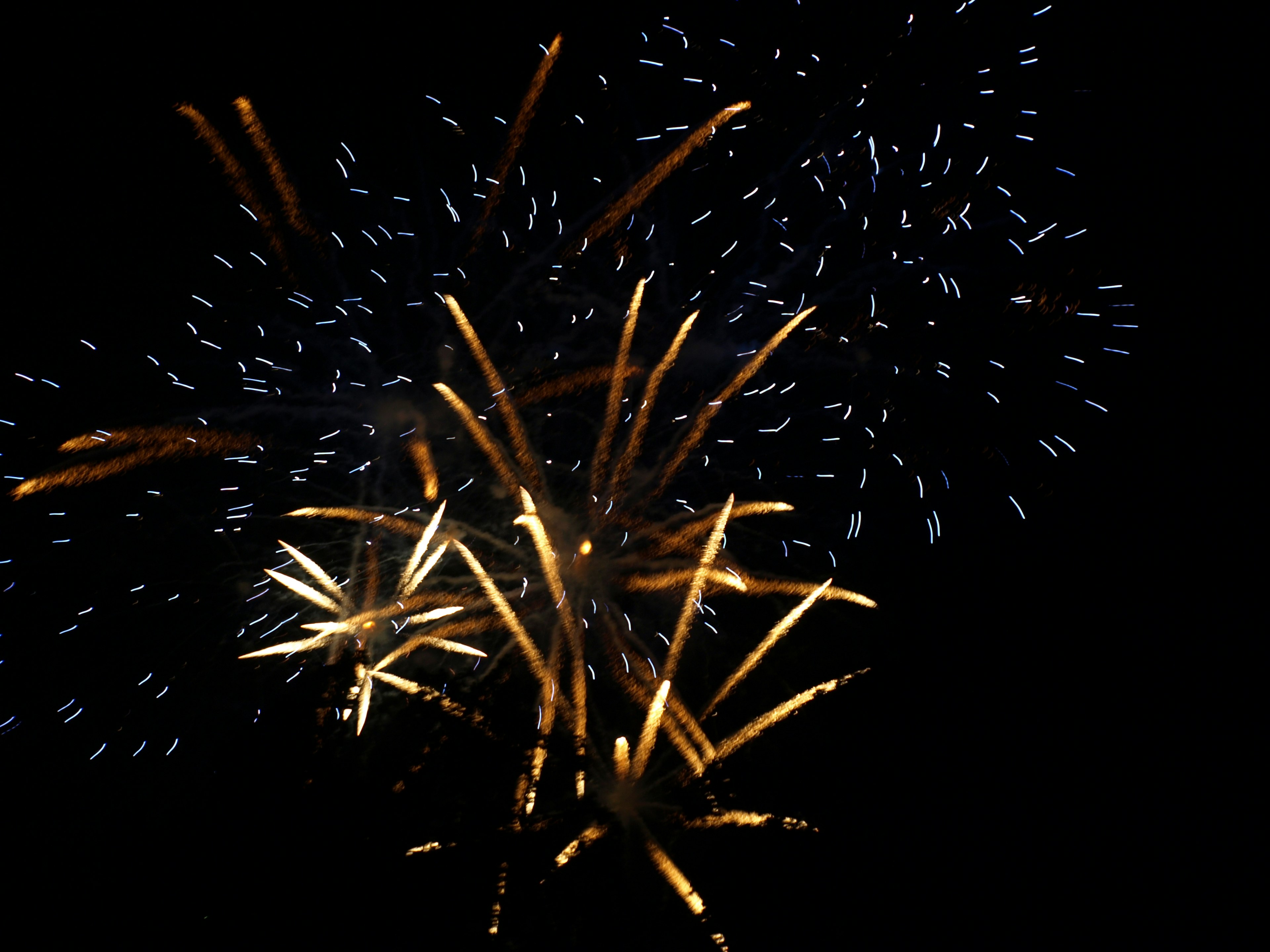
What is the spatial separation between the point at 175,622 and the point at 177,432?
2.11m

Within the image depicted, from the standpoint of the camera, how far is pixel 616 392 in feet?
21.2

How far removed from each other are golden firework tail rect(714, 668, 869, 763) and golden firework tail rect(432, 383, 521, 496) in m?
3.47

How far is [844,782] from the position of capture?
6.65 m

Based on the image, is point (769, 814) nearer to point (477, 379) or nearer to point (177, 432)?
point (477, 379)

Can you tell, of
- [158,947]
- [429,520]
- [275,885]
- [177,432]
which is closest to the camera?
[158,947]

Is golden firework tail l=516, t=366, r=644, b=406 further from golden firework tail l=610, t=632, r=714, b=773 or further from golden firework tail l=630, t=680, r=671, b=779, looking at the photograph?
golden firework tail l=630, t=680, r=671, b=779

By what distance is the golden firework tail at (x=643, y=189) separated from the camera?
20.4 feet

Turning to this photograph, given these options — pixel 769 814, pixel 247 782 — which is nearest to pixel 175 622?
pixel 247 782

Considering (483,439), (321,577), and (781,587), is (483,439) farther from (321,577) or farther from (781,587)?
(781,587)

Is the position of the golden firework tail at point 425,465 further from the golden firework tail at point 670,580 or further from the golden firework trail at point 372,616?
the golden firework tail at point 670,580

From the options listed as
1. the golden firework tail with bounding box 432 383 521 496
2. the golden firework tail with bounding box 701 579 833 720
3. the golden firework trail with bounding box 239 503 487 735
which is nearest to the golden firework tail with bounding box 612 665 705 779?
the golden firework tail with bounding box 701 579 833 720

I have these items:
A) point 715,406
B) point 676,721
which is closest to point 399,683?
point 676,721

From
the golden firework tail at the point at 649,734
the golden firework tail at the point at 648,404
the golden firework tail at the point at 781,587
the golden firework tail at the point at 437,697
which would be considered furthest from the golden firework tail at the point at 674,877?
the golden firework tail at the point at 648,404

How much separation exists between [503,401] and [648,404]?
1.53 meters
